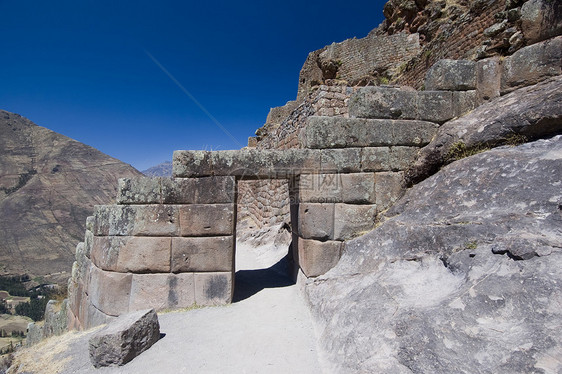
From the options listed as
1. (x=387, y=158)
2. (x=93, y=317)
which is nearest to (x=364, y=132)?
(x=387, y=158)

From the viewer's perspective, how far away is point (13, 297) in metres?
59.2

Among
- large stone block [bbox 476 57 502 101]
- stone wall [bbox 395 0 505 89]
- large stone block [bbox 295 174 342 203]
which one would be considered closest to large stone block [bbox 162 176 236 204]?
large stone block [bbox 295 174 342 203]

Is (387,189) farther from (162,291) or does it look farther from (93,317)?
(93,317)

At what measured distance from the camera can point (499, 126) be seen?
14.1ft

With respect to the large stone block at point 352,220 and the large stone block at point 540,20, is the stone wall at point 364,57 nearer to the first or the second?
the large stone block at point 540,20

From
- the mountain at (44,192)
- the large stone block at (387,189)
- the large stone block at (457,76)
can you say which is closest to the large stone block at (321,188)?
the large stone block at (387,189)

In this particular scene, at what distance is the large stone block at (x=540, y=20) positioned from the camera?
458 centimetres

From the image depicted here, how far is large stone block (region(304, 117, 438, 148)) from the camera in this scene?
17.2 ft

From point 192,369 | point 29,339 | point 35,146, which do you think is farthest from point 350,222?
point 35,146

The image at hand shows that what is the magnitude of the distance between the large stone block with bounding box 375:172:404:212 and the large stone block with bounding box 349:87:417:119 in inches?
40.4

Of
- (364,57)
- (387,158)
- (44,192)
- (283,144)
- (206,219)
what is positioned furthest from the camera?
(44,192)

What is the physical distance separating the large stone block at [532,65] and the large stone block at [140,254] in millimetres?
6063

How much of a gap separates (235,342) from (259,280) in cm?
261

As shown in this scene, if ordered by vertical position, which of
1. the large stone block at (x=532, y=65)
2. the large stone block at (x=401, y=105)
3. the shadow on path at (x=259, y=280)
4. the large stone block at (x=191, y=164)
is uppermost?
the large stone block at (x=532, y=65)
